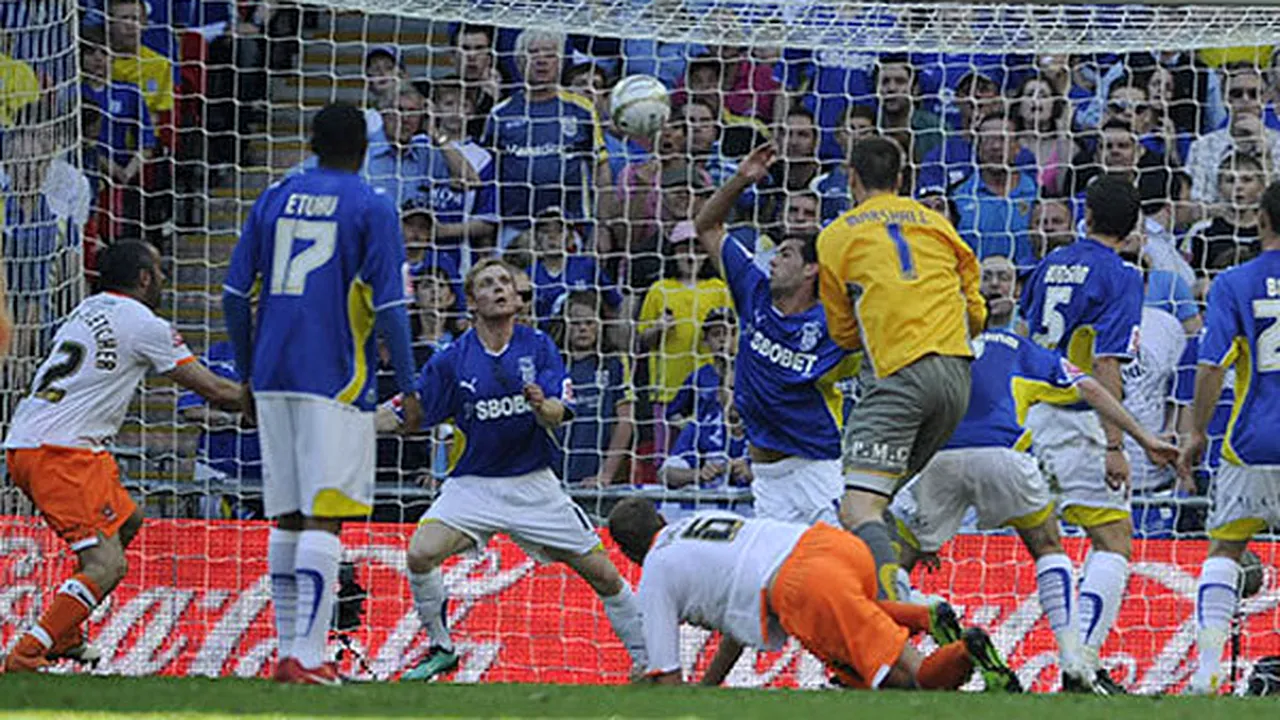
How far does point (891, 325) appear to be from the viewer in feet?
25.1


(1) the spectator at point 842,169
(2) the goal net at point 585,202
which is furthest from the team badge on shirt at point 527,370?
(1) the spectator at point 842,169

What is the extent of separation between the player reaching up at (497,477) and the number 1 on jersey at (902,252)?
222 centimetres

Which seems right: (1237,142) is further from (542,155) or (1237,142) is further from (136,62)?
(136,62)

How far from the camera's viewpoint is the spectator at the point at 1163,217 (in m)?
12.1

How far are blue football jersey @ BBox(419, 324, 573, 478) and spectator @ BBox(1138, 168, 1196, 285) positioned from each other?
388 cm

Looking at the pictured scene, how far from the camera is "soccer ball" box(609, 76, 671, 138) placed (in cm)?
954

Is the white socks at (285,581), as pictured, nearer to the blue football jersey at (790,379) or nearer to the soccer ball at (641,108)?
the blue football jersey at (790,379)

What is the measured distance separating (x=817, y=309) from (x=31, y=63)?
13.2 ft

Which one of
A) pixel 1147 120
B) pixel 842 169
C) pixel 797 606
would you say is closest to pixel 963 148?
pixel 842 169

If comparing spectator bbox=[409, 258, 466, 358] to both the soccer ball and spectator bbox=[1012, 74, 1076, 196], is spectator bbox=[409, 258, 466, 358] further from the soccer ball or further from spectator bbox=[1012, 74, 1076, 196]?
spectator bbox=[1012, 74, 1076, 196]

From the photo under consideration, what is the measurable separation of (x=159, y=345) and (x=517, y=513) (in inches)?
70.1

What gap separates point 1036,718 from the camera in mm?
5637

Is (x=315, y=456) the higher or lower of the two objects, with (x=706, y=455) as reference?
higher

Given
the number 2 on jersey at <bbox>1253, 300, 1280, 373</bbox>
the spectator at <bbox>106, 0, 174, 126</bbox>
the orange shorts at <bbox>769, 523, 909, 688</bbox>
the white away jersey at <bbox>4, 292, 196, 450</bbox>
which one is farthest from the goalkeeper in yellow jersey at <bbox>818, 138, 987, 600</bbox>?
the spectator at <bbox>106, 0, 174, 126</bbox>
